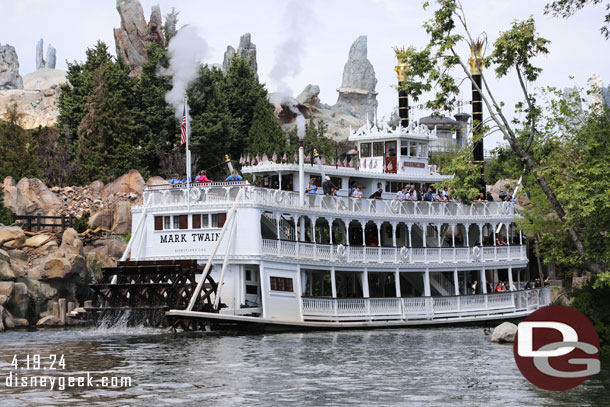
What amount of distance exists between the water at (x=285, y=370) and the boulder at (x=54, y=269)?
283 inches

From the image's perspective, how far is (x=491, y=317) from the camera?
3672 centimetres

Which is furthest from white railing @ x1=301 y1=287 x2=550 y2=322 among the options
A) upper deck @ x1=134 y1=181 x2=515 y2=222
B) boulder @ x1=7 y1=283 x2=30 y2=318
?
boulder @ x1=7 y1=283 x2=30 y2=318

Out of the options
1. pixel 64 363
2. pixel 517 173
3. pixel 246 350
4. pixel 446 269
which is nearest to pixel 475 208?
pixel 446 269

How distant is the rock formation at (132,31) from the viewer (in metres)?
76.9

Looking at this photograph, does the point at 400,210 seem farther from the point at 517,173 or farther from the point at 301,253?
the point at 517,173

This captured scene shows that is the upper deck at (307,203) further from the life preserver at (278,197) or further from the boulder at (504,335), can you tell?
the boulder at (504,335)

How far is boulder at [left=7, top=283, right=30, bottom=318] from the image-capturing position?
35906 millimetres

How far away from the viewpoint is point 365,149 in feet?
136

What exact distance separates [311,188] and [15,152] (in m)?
27.5

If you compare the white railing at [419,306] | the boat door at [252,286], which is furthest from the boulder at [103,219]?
the white railing at [419,306]

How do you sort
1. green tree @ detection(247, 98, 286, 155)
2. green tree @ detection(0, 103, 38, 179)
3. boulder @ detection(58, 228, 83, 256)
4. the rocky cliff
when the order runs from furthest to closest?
the rocky cliff < green tree @ detection(247, 98, 286, 155) < green tree @ detection(0, 103, 38, 179) < boulder @ detection(58, 228, 83, 256)

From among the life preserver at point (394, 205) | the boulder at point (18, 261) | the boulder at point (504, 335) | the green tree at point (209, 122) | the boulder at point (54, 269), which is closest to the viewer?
the boulder at point (504, 335)

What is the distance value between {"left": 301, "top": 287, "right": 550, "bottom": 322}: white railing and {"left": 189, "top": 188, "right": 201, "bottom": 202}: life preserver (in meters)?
5.27

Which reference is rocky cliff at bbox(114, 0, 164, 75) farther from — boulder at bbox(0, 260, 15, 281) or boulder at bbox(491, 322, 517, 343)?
boulder at bbox(491, 322, 517, 343)
